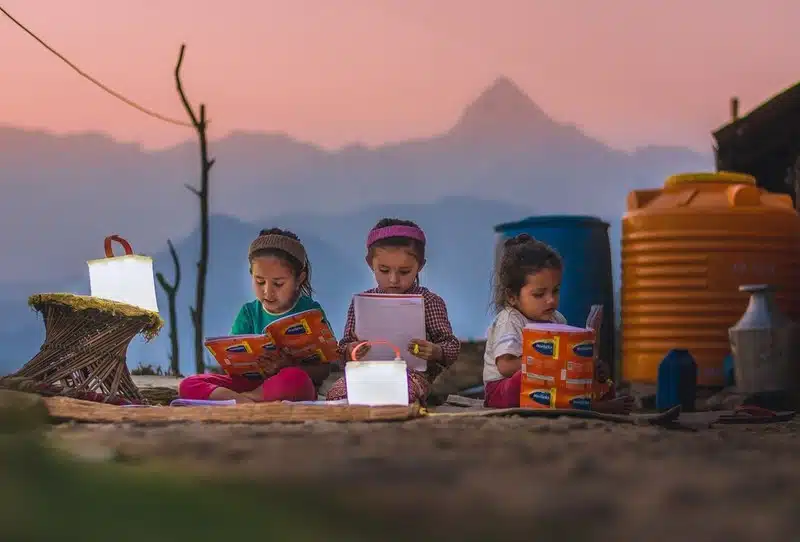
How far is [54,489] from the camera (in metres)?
0.69

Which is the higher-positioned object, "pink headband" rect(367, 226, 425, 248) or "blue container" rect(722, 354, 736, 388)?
"pink headband" rect(367, 226, 425, 248)

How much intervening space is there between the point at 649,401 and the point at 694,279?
919 millimetres

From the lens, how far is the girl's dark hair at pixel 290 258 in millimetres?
3395

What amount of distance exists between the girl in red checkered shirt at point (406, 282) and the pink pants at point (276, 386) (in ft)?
0.58

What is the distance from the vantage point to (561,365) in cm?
292

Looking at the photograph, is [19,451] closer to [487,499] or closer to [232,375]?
[487,499]

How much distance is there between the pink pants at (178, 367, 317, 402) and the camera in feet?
10.4

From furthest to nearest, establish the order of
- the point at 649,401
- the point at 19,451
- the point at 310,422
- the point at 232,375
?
the point at 649,401, the point at 232,375, the point at 310,422, the point at 19,451

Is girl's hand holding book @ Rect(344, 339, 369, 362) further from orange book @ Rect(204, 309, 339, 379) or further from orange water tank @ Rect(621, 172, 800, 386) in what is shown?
orange water tank @ Rect(621, 172, 800, 386)

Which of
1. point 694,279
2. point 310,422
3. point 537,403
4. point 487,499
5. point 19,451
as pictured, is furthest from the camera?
point 694,279

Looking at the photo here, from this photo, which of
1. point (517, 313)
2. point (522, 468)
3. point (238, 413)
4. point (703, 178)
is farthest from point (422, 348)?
point (703, 178)

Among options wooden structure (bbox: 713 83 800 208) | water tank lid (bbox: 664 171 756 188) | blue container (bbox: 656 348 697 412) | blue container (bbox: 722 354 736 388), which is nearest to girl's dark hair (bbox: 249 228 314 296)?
blue container (bbox: 656 348 697 412)

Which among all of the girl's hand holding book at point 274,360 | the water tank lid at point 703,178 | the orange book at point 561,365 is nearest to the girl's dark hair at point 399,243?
the girl's hand holding book at point 274,360

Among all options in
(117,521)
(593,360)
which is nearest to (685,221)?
(593,360)
